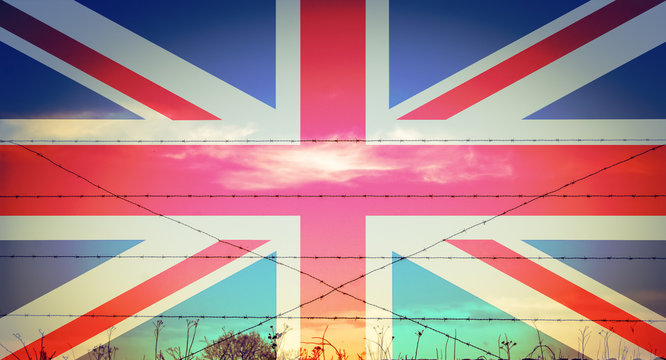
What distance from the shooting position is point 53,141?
1163cm

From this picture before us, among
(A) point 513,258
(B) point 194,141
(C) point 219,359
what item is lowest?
(C) point 219,359

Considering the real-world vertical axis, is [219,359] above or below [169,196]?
below

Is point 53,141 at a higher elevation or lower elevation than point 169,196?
higher

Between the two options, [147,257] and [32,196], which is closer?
[147,257]

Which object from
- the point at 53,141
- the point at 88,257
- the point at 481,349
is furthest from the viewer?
the point at 53,141

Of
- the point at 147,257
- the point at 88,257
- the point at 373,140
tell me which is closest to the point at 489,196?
the point at 373,140

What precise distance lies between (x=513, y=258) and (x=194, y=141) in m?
5.94

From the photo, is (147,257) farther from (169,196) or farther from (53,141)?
(53,141)

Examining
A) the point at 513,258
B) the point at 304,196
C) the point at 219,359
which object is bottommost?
the point at 219,359

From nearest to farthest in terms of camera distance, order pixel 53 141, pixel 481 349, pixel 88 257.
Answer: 1. pixel 481 349
2. pixel 88 257
3. pixel 53 141

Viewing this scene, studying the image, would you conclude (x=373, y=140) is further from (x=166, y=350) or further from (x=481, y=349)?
(x=166, y=350)

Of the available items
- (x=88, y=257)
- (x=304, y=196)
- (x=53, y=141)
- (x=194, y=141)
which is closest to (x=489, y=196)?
(x=304, y=196)

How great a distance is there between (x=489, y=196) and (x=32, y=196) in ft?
27.3

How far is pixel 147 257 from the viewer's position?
1060 cm
